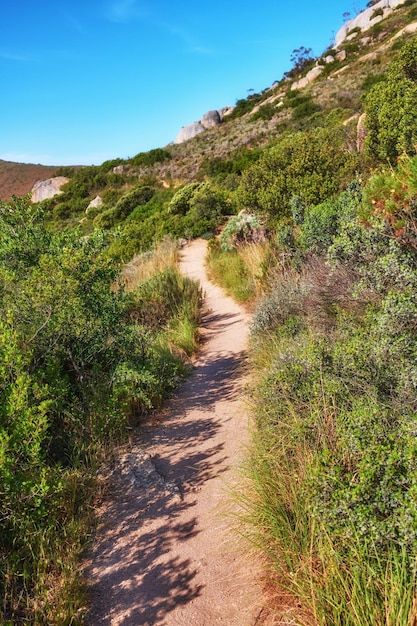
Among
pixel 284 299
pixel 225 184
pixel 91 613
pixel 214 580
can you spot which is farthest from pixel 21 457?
pixel 225 184

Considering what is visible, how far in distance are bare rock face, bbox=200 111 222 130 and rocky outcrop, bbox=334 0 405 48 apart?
15.0 m

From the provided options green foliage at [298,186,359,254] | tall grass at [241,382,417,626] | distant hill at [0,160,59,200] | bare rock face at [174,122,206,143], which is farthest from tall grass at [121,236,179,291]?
distant hill at [0,160,59,200]

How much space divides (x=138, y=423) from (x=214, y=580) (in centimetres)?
239

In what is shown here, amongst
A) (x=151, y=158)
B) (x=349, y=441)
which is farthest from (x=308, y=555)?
(x=151, y=158)

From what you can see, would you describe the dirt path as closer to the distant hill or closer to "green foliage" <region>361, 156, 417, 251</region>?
"green foliage" <region>361, 156, 417, 251</region>

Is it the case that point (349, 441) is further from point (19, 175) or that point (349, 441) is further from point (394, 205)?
point (19, 175)

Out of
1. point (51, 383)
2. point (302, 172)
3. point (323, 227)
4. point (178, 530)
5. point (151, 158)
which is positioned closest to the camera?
point (178, 530)

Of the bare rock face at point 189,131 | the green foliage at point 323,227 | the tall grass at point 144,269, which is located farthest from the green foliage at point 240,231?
the bare rock face at point 189,131

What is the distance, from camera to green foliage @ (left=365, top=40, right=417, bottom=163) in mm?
8508

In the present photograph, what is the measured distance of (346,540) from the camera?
6.49 ft

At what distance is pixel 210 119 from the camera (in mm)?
50719

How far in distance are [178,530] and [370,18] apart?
5832 cm

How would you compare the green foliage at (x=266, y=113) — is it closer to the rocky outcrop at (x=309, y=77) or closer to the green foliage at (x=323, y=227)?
the rocky outcrop at (x=309, y=77)

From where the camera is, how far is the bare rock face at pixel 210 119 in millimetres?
50000
